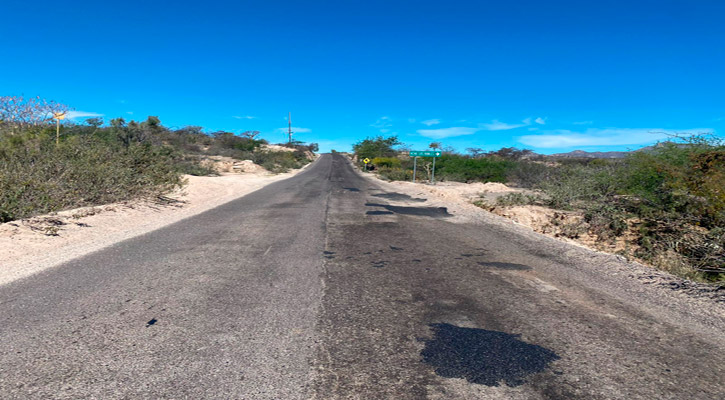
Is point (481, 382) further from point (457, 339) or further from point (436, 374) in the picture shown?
point (457, 339)

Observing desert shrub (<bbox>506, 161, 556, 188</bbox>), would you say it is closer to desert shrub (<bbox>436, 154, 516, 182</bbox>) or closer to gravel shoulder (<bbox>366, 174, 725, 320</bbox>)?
desert shrub (<bbox>436, 154, 516, 182</bbox>)

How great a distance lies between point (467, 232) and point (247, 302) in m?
6.62

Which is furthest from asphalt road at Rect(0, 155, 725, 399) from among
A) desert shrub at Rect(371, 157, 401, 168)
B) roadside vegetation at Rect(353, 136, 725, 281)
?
desert shrub at Rect(371, 157, 401, 168)

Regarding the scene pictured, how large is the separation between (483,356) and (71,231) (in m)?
8.34

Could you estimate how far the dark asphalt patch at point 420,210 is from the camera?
514 inches

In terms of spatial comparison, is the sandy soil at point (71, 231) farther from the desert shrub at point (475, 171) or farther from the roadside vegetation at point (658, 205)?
the desert shrub at point (475, 171)

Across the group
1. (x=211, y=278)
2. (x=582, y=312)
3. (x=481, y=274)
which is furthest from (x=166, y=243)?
(x=582, y=312)

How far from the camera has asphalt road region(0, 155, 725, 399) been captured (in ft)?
9.59

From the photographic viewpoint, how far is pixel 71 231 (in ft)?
26.9

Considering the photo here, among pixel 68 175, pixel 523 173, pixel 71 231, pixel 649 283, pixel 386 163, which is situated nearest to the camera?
pixel 649 283

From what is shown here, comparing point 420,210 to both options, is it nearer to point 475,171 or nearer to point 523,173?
point 523,173

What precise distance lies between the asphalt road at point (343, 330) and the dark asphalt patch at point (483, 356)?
0.05 feet

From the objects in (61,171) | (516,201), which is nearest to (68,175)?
(61,171)

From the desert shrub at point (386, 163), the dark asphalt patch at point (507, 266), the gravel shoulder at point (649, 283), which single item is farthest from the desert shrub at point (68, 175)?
the desert shrub at point (386, 163)
